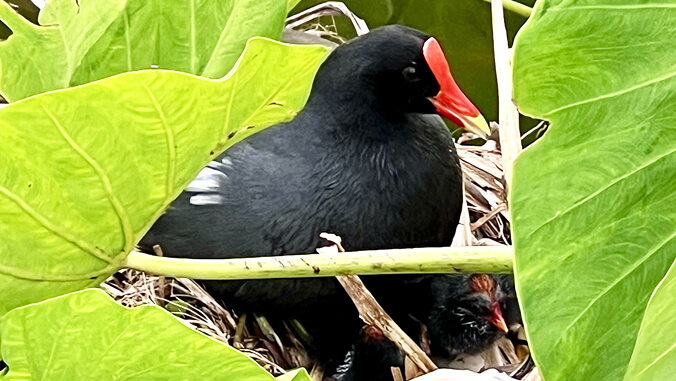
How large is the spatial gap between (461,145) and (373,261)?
932 mm

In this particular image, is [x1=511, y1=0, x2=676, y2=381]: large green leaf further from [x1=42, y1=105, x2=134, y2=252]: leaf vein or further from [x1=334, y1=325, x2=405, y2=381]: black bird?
[x1=334, y1=325, x2=405, y2=381]: black bird

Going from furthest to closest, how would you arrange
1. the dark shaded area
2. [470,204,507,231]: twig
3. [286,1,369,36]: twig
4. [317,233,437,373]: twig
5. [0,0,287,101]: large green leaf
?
the dark shaded area → [286,1,369,36]: twig → [470,204,507,231]: twig → [317,233,437,373]: twig → [0,0,287,101]: large green leaf

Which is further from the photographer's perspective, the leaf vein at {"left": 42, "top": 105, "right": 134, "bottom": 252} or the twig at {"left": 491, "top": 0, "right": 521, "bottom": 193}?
the twig at {"left": 491, "top": 0, "right": 521, "bottom": 193}

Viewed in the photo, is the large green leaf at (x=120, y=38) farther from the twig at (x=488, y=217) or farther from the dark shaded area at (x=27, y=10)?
the dark shaded area at (x=27, y=10)

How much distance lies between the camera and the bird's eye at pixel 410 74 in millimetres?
1014

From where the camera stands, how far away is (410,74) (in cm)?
102

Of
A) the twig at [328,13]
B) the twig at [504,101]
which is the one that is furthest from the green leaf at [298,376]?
the twig at [328,13]

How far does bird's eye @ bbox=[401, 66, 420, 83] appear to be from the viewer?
3.33 feet

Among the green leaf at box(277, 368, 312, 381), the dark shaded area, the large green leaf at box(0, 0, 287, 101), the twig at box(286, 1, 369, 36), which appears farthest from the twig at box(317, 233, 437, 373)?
the dark shaded area

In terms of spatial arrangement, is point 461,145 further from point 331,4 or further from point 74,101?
point 74,101

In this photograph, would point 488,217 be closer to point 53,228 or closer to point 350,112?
point 350,112

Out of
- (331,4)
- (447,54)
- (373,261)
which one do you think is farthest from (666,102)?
(447,54)

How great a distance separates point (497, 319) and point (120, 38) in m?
0.61

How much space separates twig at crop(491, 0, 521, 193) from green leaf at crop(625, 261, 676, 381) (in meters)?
0.20
